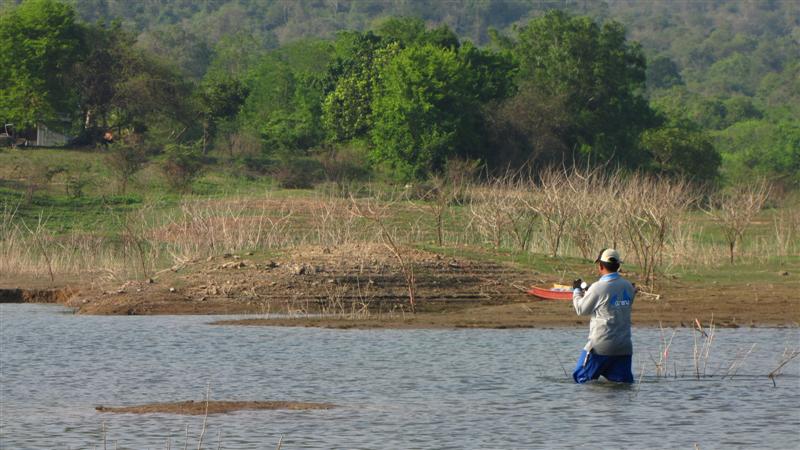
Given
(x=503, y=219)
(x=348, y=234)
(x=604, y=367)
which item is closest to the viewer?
(x=604, y=367)

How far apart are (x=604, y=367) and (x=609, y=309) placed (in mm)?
1025

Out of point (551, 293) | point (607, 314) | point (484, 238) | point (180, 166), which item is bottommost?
point (551, 293)

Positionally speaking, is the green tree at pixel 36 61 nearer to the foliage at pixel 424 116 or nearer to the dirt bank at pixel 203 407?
the foliage at pixel 424 116

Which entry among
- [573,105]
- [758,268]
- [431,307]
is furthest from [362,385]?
[573,105]

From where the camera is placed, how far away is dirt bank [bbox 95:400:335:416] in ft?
51.1

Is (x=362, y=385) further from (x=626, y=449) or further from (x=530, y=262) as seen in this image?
(x=530, y=262)

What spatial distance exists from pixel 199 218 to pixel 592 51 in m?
43.9

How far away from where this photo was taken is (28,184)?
2026 inches

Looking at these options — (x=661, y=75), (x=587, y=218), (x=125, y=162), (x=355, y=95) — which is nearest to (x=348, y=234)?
(x=587, y=218)

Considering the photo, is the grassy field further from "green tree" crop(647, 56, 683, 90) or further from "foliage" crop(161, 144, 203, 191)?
"green tree" crop(647, 56, 683, 90)

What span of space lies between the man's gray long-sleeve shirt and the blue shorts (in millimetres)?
208

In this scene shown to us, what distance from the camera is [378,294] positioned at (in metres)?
27.1

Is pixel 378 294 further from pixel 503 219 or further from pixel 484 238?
pixel 484 238

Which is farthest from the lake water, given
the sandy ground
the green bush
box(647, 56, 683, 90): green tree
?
box(647, 56, 683, 90): green tree
